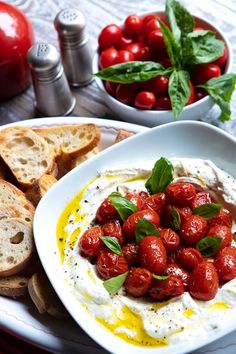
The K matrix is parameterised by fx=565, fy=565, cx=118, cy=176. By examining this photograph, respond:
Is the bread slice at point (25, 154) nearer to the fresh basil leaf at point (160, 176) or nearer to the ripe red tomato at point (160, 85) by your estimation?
the fresh basil leaf at point (160, 176)

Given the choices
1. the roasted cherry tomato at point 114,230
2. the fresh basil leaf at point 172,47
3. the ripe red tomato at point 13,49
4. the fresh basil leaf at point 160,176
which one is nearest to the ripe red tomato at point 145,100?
the fresh basil leaf at point 172,47

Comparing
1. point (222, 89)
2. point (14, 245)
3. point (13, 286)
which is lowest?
point (13, 286)

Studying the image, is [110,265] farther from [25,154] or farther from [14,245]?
[25,154]

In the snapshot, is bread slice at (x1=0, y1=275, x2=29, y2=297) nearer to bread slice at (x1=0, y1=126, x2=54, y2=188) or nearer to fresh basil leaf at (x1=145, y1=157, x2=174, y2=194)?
bread slice at (x1=0, y1=126, x2=54, y2=188)

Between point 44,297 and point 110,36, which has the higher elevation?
point 110,36

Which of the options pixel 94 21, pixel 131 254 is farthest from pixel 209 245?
pixel 94 21
